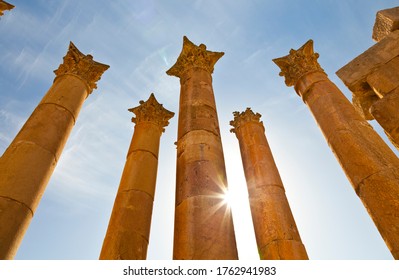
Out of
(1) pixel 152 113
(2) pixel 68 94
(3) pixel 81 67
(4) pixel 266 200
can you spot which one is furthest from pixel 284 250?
(3) pixel 81 67

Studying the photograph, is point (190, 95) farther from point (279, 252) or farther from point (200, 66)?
point (279, 252)

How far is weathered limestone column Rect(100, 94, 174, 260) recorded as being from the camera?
13.4 meters

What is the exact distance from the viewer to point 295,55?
1809 centimetres

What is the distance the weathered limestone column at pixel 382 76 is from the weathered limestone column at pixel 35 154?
10733 mm

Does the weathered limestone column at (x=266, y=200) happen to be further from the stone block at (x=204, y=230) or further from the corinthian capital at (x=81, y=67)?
the corinthian capital at (x=81, y=67)

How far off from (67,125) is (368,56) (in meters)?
11.7

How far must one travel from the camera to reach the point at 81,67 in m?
16.3

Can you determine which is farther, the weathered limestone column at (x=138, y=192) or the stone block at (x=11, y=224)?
the weathered limestone column at (x=138, y=192)

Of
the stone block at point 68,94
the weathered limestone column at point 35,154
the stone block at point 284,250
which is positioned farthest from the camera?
the stone block at point 284,250

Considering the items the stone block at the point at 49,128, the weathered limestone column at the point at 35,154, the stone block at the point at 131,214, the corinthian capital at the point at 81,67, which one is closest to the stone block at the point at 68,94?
the weathered limestone column at the point at 35,154

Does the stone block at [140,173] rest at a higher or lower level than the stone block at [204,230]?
higher

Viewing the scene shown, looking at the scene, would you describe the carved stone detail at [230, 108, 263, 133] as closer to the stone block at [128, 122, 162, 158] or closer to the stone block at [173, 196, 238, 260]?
the stone block at [128, 122, 162, 158]

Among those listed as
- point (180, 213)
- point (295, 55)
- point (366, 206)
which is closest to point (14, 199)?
point (180, 213)

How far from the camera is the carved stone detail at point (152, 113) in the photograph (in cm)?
2119
